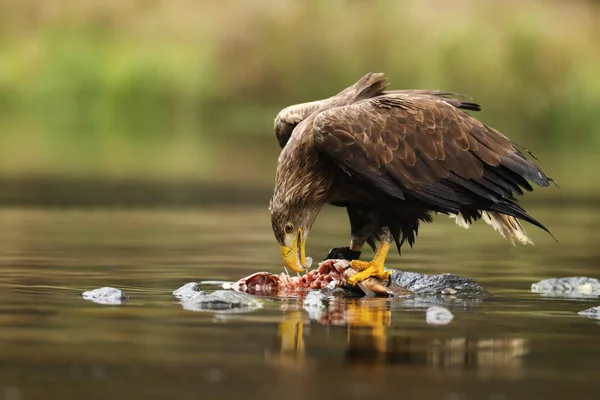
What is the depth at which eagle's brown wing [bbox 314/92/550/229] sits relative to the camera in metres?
11.4

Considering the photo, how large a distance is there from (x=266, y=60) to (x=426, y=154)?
47888 mm

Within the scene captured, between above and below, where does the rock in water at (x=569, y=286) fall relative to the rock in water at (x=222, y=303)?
above

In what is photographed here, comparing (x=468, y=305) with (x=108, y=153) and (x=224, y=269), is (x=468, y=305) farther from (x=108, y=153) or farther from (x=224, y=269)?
(x=108, y=153)

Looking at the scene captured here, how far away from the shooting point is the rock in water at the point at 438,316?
376 inches

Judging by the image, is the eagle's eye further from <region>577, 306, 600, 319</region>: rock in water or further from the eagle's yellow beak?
<region>577, 306, 600, 319</region>: rock in water

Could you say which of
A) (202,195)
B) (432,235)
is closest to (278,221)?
(432,235)

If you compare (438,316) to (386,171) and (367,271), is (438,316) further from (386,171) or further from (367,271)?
(386,171)

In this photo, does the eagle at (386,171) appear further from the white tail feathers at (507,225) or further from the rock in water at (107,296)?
the rock in water at (107,296)

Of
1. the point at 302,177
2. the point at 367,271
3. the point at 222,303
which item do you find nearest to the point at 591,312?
the point at 367,271

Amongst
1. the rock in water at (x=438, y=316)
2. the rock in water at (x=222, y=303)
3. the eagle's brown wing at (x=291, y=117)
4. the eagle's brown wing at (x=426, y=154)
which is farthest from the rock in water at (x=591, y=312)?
the eagle's brown wing at (x=291, y=117)

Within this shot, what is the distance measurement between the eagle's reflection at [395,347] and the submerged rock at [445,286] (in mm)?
1482

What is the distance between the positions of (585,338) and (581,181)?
1761cm

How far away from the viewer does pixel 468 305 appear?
1056 centimetres

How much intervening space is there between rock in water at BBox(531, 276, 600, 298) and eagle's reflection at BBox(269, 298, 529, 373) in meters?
2.19
